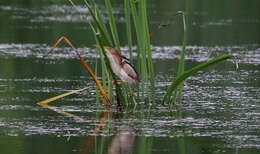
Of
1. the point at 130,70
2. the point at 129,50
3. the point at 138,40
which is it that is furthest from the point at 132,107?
the point at 138,40

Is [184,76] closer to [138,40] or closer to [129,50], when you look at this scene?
[138,40]

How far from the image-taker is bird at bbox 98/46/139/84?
9.05 metres

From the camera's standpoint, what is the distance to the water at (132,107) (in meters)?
7.35

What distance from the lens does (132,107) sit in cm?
936

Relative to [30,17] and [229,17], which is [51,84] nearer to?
[30,17]

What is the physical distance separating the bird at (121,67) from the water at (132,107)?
339 millimetres

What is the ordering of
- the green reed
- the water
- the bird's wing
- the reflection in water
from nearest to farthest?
the reflection in water
the water
the green reed
the bird's wing

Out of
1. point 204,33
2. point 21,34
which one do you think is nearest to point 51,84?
point 21,34

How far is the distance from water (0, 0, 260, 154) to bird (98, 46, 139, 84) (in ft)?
1.11

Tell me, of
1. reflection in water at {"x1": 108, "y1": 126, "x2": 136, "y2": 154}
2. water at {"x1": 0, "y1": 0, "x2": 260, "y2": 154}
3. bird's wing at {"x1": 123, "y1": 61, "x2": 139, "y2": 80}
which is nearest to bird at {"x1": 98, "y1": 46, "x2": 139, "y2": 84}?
bird's wing at {"x1": 123, "y1": 61, "x2": 139, "y2": 80}

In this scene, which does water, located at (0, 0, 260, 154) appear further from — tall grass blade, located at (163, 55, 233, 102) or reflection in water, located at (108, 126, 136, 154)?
tall grass blade, located at (163, 55, 233, 102)

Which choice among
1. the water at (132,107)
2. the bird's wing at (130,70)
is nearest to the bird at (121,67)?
the bird's wing at (130,70)

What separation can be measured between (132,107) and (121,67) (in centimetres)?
48

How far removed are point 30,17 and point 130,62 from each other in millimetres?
12728
